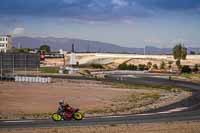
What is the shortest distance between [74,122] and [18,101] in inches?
1047

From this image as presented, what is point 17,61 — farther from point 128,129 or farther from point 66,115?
point 128,129

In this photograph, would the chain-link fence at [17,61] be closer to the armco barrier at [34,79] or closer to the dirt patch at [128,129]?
the armco barrier at [34,79]

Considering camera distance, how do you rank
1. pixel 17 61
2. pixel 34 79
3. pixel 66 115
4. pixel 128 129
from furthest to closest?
pixel 17 61 → pixel 34 79 → pixel 66 115 → pixel 128 129

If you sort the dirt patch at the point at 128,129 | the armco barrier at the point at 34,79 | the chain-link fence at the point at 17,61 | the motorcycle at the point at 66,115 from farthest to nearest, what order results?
1. the chain-link fence at the point at 17,61
2. the armco barrier at the point at 34,79
3. the motorcycle at the point at 66,115
4. the dirt patch at the point at 128,129

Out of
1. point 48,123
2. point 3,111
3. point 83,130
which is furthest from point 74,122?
point 3,111

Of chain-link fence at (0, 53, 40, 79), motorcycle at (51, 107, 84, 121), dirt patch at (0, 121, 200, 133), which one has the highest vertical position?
chain-link fence at (0, 53, 40, 79)

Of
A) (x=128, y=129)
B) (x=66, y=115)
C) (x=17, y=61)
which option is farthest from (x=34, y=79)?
(x=128, y=129)

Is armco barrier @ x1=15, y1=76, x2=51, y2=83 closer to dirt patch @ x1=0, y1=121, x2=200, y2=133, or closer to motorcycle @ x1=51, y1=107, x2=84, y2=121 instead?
motorcycle @ x1=51, y1=107, x2=84, y2=121

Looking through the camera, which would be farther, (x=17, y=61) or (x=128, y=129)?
(x=17, y=61)

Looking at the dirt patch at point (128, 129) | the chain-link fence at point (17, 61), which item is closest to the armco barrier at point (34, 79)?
the chain-link fence at point (17, 61)

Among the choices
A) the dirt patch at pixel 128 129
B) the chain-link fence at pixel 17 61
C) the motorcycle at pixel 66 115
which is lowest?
the dirt patch at pixel 128 129

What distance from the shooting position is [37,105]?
5975 centimetres

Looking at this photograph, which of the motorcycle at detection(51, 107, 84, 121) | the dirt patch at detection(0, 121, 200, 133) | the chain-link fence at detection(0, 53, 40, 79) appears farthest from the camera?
the chain-link fence at detection(0, 53, 40, 79)

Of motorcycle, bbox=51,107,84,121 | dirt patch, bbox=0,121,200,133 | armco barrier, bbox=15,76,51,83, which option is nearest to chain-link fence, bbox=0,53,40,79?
armco barrier, bbox=15,76,51,83
